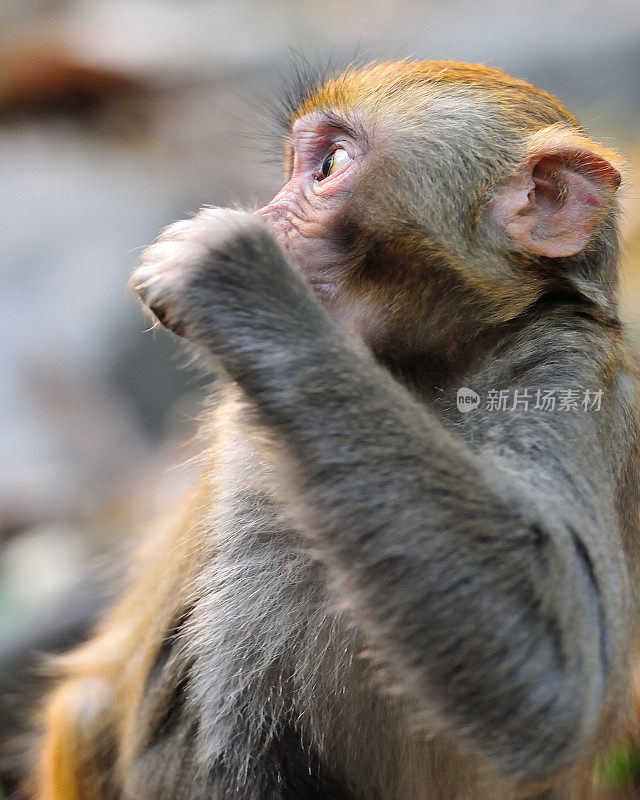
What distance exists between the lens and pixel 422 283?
369cm

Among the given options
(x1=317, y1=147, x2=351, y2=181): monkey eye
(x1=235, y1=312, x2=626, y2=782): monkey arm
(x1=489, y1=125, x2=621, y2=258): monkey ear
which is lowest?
(x1=235, y1=312, x2=626, y2=782): monkey arm

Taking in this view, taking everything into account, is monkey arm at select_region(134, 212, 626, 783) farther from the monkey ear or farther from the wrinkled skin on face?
the monkey ear

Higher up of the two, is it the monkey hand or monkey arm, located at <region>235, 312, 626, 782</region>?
the monkey hand

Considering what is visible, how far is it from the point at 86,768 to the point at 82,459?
6289 mm

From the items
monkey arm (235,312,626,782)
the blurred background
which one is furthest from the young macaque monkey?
the blurred background

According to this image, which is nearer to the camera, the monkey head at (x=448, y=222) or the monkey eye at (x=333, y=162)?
the monkey head at (x=448, y=222)

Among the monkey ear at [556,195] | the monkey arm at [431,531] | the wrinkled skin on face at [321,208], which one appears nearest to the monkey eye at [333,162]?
the wrinkled skin on face at [321,208]

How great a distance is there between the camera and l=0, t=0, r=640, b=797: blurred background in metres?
9.29

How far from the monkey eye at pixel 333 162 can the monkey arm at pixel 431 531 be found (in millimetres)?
975

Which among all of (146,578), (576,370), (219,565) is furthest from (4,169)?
(576,370)

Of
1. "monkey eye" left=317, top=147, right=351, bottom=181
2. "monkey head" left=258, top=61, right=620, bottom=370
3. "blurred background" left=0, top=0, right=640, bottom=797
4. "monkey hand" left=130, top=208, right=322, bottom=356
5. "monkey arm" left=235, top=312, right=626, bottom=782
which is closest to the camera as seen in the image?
"monkey arm" left=235, top=312, right=626, bottom=782

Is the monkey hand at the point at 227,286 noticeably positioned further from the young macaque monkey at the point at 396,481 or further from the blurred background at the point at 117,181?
the blurred background at the point at 117,181

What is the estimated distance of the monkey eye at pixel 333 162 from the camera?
392 centimetres

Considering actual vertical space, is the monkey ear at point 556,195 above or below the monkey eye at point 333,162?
below
